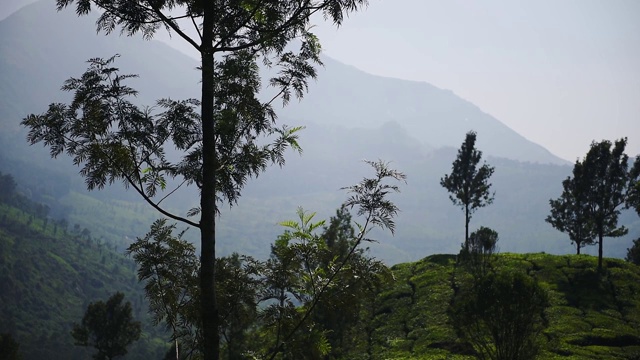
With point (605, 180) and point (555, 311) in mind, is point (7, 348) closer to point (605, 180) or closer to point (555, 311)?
point (555, 311)

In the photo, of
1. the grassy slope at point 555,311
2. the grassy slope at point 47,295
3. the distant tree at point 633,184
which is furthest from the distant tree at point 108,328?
the grassy slope at point 47,295

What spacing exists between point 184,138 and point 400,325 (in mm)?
25997

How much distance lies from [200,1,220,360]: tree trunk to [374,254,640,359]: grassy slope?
20.0 meters

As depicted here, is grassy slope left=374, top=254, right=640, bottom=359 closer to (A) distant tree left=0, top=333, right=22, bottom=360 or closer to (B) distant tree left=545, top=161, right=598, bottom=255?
(B) distant tree left=545, top=161, right=598, bottom=255

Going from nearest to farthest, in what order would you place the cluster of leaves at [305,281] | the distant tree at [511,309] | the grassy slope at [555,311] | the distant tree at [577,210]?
1. the cluster of leaves at [305,281]
2. the distant tree at [511,309]
3. the grassy slope at [555,311]
4. the distant tree at [577,210]

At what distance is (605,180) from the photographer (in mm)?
36125

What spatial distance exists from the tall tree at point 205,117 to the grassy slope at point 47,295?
135 metres

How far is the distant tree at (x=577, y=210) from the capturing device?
123 feet

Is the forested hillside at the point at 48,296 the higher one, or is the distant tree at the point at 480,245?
the distant tree at the point at 480,245

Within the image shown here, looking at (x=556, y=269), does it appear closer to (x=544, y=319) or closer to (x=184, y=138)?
(x=544, y=319)

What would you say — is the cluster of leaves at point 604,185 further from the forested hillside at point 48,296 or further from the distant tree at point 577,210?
the forested hillside at point 48,296

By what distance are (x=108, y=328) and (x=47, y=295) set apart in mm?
157367

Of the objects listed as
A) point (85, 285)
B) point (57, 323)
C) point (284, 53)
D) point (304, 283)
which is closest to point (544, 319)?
point (304, 283)

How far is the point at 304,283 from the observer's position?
1069cm
